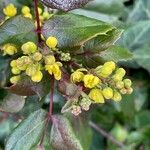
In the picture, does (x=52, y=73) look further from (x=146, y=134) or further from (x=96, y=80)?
(x=146, y=134)

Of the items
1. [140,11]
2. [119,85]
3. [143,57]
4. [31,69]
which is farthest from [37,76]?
[140,11]

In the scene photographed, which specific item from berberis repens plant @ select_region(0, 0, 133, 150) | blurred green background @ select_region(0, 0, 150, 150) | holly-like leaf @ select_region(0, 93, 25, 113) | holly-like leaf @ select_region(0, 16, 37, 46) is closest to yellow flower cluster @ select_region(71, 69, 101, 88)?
berberis repens plant @ select_region(0, 0, 133, 150)

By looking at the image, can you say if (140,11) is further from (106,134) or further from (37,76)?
(37,76)

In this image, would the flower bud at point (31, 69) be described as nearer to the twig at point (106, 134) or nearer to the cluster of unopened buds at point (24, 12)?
the cluster of unopened buds at point (24, 12)

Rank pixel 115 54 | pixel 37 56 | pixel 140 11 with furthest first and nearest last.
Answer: pixel 140 11, pixel 115 54, pixel 37 56

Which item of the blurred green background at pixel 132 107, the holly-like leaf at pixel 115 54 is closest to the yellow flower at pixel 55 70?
the holly-like leaf at pixel 115 54

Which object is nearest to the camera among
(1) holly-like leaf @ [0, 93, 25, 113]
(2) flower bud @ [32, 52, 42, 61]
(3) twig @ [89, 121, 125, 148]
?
(2) flower bud @ [32, 52, 42, 61]

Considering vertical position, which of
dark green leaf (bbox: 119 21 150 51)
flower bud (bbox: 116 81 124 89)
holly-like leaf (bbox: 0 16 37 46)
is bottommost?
dark green leaf (bbox: 119 21 150 51)

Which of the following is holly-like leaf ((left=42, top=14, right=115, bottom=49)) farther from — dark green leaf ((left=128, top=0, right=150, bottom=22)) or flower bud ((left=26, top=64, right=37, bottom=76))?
dark green leaf ((left=128, top=0, right=150, bottom=22))
